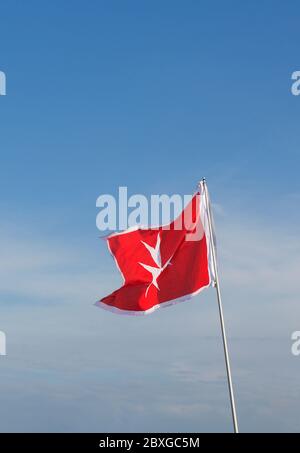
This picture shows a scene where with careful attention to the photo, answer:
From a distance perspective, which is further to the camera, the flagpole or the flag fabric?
the flag fabric

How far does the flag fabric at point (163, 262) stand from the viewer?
3419 centimetres

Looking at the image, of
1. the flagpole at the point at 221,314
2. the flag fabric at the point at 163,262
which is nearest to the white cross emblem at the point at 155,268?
the flag fabric at the point at 163,262

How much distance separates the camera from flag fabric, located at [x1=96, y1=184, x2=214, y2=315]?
34188mm

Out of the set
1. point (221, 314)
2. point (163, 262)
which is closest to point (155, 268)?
point (163, 262)

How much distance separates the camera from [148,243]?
118 ft

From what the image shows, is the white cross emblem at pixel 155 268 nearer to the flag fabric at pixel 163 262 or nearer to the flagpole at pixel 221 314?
the flag fabric at pixel 163 262

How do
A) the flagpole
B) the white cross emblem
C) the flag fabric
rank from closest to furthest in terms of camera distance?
the flagpole < the flag fabric < the white cross emblem

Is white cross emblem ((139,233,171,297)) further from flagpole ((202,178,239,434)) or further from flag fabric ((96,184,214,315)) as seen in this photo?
flagpole ((202,178,239,434))

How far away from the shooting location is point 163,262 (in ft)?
115

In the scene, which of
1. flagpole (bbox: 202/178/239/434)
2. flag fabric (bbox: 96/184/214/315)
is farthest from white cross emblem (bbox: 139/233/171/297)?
flagpole (bbox: 202/178/239/434)

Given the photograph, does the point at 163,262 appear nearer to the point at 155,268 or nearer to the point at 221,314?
the point at 155,268
